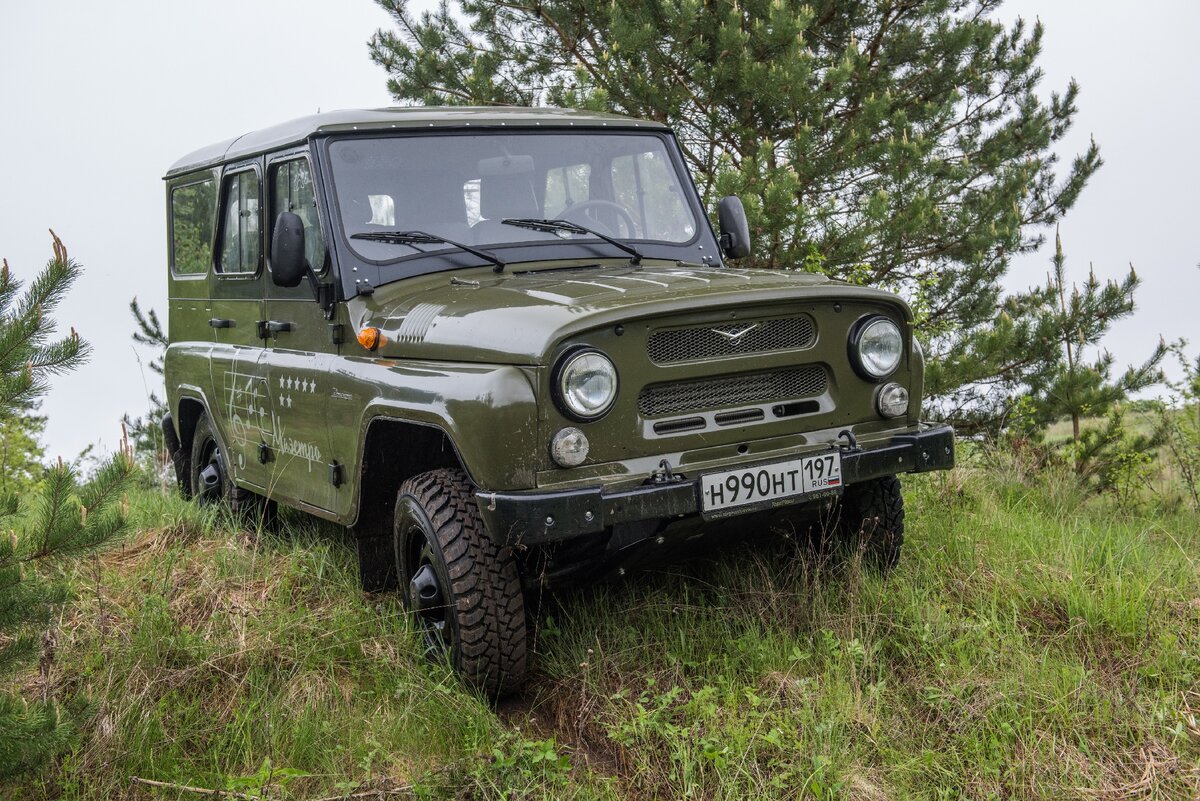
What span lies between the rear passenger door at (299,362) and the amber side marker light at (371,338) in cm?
33

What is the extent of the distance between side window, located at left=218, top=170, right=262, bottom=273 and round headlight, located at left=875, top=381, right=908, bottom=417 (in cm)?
294

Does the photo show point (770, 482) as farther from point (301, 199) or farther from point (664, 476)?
point (301, 199)

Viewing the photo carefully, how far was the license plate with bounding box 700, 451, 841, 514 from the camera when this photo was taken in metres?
3.76

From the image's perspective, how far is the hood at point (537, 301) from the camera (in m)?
3.69

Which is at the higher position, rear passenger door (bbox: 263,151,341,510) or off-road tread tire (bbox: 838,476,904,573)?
rear passenger door (bbox: 263,151,341,510)

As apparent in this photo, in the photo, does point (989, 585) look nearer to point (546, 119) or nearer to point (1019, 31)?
point (546, 119)

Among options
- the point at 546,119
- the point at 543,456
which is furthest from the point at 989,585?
the point at 546,119

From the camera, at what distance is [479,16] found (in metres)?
11.5

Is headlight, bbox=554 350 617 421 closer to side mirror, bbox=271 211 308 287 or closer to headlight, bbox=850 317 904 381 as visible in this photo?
headlight, bbox=850 317 904 381

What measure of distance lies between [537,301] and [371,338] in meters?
0.78

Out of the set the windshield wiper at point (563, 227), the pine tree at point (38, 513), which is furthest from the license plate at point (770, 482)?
the pine tree at point (38, 513)

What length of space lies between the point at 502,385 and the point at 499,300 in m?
0.49

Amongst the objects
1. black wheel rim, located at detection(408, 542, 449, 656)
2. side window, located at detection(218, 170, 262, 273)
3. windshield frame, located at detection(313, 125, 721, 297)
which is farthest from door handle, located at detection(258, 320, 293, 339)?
black wheel rim, located at detection(408, 542, 449, 656)

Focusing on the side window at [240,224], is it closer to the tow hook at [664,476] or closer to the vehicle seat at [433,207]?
the vehicle seat at [433,207]
